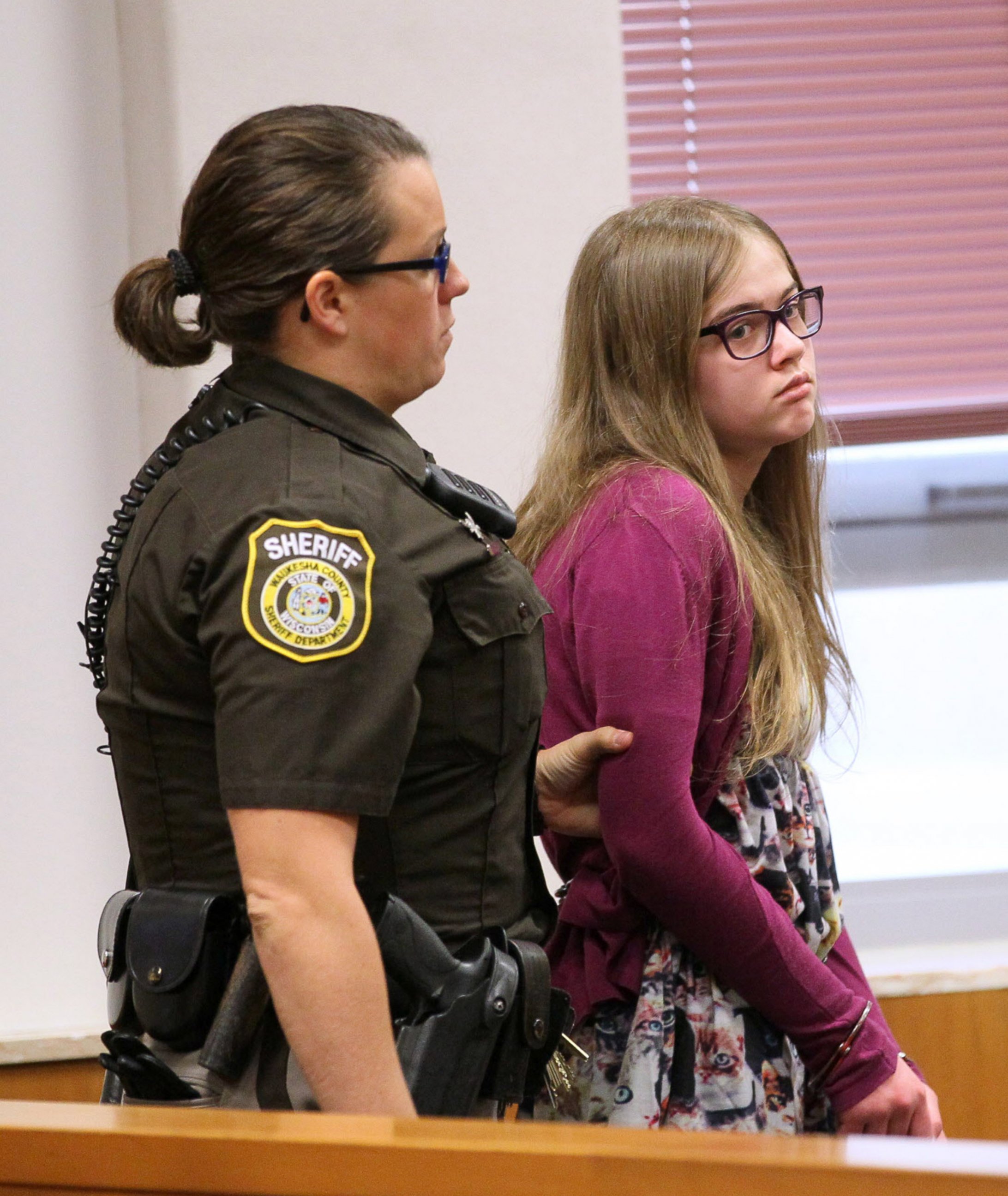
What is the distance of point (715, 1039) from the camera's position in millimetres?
1212

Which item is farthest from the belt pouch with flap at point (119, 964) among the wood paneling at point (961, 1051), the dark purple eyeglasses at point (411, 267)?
the wood paneling at point (961, 1051)

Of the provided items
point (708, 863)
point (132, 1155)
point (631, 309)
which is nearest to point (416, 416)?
point (631, 309)

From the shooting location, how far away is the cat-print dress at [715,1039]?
119 cm

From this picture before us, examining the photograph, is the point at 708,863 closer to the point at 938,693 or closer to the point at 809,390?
the point at 809,390

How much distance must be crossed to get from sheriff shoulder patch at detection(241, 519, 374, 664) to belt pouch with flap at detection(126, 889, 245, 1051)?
217 mm

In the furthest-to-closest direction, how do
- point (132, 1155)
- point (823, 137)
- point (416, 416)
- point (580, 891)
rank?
point (823, 137), point (416, 416), point (580, 891), point (132, 1155)

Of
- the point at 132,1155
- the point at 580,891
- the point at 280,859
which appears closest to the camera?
the point at 132,1155

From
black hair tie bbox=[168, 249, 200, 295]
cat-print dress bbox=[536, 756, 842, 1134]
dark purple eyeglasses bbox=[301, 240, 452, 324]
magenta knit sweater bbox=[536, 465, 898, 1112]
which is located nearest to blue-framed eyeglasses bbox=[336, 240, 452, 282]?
dark purple eyeglasses bbox=[301, 240, 452, 324]

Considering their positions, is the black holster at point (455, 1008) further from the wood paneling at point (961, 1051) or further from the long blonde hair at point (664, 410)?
the wood paneling at point (961, 1051)

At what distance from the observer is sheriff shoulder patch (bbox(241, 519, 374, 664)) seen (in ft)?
2.91

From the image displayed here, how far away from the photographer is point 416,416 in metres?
2.00

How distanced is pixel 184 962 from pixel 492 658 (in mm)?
310

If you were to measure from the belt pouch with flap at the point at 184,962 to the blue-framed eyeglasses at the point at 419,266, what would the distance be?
0.47 meters

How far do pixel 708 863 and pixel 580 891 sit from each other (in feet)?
0.50
